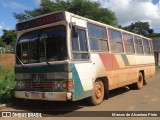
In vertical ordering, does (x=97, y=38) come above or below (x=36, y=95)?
above

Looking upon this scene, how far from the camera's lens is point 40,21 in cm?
978

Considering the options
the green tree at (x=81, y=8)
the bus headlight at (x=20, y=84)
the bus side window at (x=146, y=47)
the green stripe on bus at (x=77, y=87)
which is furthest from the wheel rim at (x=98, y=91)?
the green tree at (x=81, y=8)

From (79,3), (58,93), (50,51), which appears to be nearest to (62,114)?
(58,93)

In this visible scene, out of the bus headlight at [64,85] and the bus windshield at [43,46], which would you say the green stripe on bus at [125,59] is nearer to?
the bus windshield at [43,46]

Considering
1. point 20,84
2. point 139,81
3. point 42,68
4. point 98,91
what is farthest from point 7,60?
point 42,68

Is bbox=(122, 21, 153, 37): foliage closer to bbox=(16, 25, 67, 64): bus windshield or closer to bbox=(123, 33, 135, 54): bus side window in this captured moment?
bbox=(123, 33, 135, 54): bus side window

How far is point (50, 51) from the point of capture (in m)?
9.38

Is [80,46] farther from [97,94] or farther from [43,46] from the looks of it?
[97,94]

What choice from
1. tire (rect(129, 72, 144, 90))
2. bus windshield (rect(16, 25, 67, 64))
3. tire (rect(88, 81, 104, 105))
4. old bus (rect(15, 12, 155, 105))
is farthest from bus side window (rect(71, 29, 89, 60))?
tire (rect(129, 72, 144, 90))

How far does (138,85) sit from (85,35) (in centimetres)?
657

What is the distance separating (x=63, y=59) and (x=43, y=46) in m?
1.00

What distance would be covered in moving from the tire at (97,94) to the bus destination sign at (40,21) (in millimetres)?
2679

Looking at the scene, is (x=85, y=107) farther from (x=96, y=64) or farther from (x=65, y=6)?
(x=65, y=6)

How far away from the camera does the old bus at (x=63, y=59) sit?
897cm
